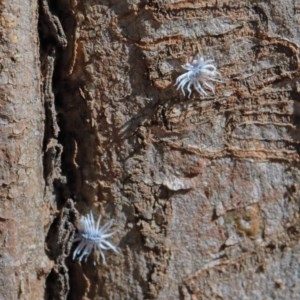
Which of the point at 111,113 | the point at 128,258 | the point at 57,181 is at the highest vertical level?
the point at 111,113

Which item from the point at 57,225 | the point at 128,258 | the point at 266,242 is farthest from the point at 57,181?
the point at 266,242

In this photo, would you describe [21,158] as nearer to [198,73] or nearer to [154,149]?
[154,149]

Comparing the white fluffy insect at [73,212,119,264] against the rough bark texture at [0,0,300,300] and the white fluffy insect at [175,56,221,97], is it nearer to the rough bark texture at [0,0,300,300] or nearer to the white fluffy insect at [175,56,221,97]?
the rough bark texture at [0,0,300,300]

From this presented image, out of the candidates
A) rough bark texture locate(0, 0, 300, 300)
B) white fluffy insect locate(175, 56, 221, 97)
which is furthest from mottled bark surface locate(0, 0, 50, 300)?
white fluffy insect locate(175, 56, 221, 97)

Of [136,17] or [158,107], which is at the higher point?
[136,17]

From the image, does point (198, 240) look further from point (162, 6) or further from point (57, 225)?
point (162, 6)

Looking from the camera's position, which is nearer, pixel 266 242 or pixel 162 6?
pixel 162 6

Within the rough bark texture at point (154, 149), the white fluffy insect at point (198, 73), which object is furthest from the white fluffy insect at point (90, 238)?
the white fluffy insect at point (198, 73)
